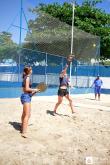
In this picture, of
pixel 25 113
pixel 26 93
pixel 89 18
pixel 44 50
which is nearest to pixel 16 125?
pixel 25 113

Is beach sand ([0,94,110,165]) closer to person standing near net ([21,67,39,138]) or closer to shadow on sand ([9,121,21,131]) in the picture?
shadow on sand ([9,121,21,131])

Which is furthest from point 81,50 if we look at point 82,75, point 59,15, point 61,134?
point 61,134

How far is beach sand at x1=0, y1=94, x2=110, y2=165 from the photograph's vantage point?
8.27 metres

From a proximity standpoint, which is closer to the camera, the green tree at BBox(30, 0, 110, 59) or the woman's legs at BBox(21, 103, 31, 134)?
the woman's legs at BBox(21, 103, 31, 134)

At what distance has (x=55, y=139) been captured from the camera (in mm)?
9641

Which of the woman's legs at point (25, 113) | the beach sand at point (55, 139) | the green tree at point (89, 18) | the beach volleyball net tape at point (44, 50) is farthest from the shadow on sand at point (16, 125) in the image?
the green tree at point (89, 18)

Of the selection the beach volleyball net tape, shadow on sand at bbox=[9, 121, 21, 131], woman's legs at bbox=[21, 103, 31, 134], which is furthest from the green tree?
woman's legs at bbox=[21, 103, 31, 134]

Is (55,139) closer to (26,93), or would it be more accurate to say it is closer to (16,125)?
(26,93)

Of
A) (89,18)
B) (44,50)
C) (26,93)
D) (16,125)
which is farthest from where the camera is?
(89,18)

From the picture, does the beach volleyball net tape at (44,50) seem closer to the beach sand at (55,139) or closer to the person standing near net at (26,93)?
the beach sand at (55,139)

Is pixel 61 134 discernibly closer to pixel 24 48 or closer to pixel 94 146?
pixel 94 146

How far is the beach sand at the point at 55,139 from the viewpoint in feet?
27.1

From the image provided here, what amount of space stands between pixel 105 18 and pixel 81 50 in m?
9.18

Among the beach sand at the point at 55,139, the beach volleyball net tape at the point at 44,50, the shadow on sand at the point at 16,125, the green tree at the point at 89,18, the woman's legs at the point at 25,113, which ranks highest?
the green tree at the point at 89,18
